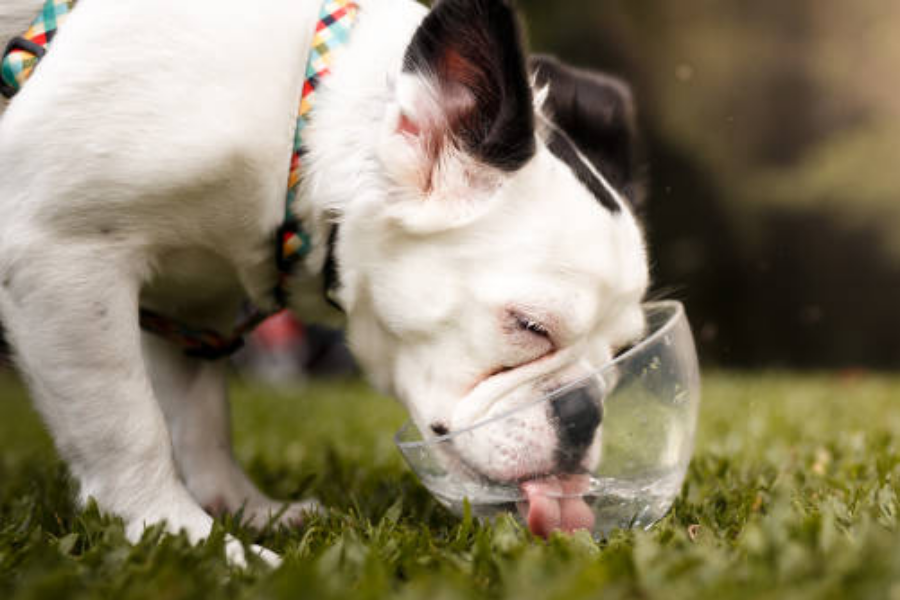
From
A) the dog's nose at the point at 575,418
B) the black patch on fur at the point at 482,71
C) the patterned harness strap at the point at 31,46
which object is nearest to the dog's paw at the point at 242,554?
the dog's nose at the point at 575,418

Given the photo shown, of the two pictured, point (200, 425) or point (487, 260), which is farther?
point (200, 425)

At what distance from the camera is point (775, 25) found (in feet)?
32.0

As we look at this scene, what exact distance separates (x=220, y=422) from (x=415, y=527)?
0.76 metres

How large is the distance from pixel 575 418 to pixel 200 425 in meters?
1.15

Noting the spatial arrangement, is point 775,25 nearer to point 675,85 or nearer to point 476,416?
point 675,85

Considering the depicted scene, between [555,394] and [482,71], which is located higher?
[482,71]

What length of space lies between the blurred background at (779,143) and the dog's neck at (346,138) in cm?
623

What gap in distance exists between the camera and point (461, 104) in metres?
1.85

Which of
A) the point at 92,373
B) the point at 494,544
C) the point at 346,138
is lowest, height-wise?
the point at 494,544

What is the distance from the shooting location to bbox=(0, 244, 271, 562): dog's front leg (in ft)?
5.89

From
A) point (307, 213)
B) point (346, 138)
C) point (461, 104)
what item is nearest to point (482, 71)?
point (461, 104)

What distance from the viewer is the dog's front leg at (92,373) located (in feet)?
5.89

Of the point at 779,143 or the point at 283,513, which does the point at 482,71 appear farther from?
the point at 779,143

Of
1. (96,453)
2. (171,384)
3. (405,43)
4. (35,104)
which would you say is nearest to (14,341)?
(96,453)
